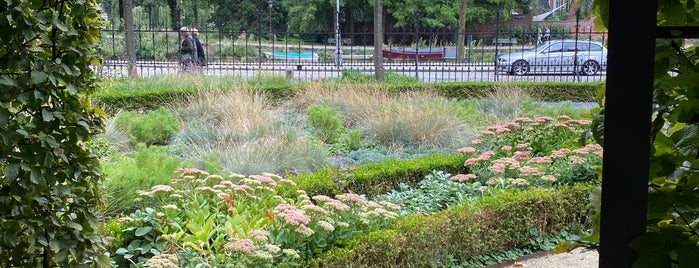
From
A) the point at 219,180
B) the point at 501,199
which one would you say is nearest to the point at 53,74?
the point at 219,180

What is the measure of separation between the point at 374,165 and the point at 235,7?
4453 cm

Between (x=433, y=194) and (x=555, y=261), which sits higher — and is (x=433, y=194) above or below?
above

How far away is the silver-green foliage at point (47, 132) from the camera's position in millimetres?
2225

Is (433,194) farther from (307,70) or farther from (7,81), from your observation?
(307,70)

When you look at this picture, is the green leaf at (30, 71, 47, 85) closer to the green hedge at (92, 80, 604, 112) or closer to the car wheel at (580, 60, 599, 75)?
the green hedge at (92, 80, 604, 112)

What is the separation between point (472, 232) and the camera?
188 inches

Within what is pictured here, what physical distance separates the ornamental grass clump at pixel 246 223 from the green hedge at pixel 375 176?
2.59 ft

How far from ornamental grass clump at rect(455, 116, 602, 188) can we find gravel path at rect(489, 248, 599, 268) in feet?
2.10

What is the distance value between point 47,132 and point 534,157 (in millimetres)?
5302

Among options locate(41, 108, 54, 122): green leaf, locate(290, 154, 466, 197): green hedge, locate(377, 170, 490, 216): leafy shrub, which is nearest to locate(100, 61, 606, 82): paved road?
locate(290, 154, 466, 197): green hedge

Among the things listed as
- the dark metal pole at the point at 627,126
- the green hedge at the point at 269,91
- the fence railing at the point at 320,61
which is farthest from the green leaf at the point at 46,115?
the green hedge at the point at 269,91

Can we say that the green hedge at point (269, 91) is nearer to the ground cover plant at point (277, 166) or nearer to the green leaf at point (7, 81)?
the ground cover plant at point (277, 166)

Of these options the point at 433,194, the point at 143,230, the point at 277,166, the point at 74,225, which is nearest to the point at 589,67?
the point at 277,166

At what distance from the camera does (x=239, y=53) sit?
33781 millimetres
